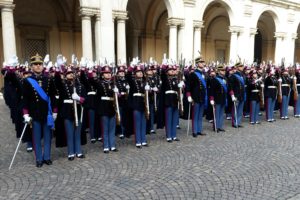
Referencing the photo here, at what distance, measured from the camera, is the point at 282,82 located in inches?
359

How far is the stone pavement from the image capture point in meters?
3.85

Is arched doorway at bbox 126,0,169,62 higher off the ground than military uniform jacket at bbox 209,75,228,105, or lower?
higher

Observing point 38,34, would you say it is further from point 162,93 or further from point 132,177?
point 132,177

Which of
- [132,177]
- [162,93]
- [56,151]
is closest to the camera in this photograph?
[132,177]

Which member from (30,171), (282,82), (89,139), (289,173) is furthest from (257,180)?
(282,82)

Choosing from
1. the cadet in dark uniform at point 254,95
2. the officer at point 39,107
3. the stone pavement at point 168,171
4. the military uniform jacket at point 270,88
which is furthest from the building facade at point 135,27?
the officer at point 39,107

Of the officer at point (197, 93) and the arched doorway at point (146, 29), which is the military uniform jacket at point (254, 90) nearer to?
the officer at point (197, 93)

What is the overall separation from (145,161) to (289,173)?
2.29m

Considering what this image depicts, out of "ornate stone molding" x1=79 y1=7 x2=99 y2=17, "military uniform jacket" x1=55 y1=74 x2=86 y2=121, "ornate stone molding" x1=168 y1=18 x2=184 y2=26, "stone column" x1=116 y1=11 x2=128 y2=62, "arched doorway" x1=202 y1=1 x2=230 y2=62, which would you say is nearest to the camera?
"military uniform jacket" x1=55 y1=74 x2=86 y2=121

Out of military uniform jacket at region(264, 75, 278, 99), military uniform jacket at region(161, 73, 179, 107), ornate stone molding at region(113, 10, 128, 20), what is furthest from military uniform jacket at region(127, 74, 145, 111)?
ornate stone molding at region(113, 10, 128, 20)

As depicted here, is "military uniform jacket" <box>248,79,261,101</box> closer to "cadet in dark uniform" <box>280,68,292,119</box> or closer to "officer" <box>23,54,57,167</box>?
"cadet in dark uniform" <box>280,68,292,119</box>

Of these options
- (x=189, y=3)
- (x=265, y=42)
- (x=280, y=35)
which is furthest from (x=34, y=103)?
(x=265, y=42)

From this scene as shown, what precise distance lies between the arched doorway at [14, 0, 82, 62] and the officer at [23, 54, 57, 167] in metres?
10.8

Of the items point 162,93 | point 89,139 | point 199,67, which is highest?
point 199,67
